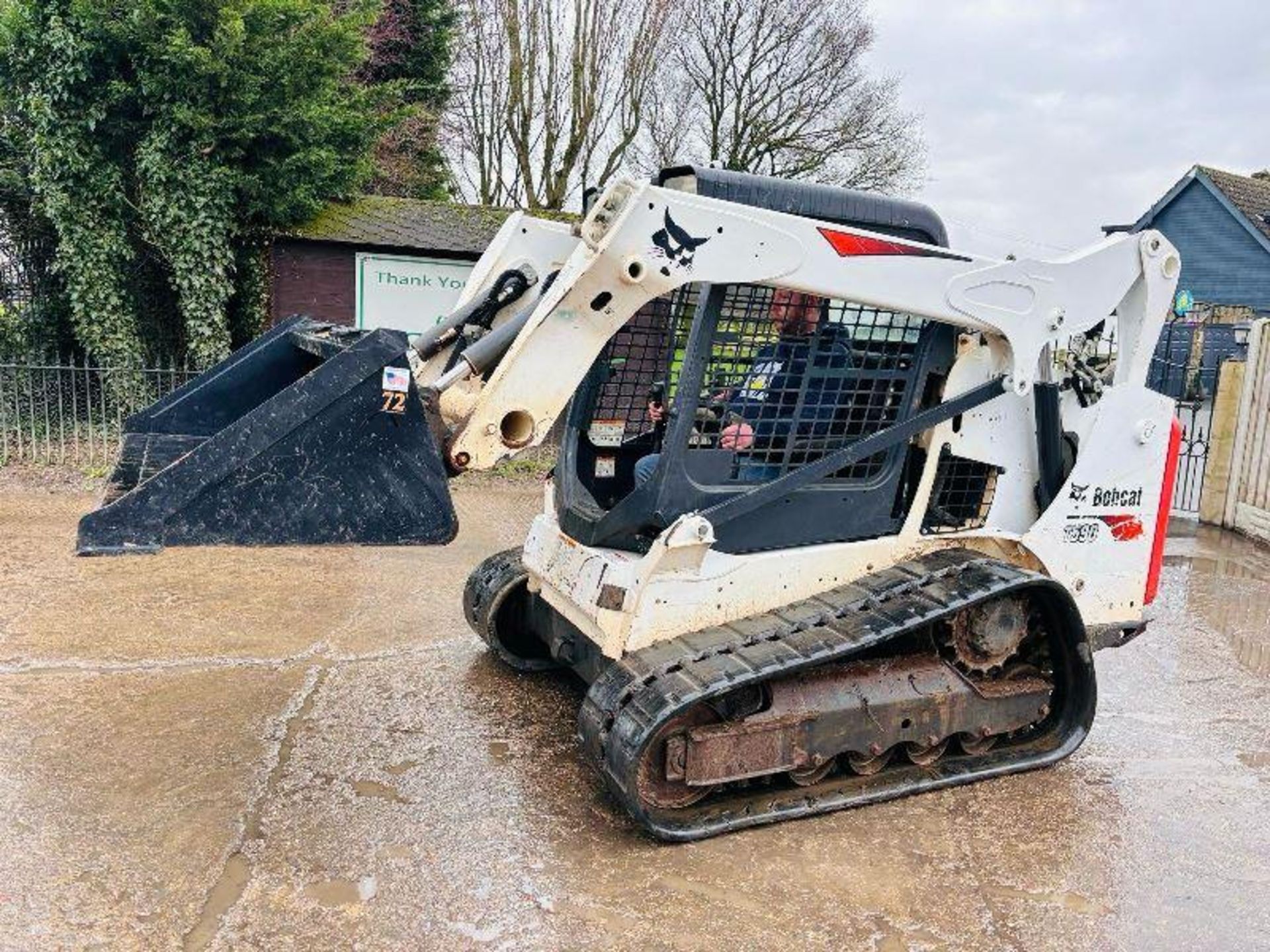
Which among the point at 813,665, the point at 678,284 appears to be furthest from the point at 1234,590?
the point at 678,284

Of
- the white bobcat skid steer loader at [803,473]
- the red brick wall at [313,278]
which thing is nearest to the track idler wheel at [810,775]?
the white bobcat skid steer loader at [803,473]

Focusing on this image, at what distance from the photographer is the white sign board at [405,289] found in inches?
460

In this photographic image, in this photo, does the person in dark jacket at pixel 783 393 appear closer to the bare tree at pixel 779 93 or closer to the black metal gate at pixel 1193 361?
the black metal gate at pixel 1193 361

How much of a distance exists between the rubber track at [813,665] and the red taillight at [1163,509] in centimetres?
60

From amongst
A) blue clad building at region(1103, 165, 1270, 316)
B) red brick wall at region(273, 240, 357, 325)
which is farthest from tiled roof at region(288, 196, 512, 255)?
blue clad building at region(1103, 165, 1270, 316)

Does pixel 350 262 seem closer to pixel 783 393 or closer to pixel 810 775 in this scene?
pixel 783 393

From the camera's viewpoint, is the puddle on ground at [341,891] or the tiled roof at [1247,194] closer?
the puddle on ground at [341,891]

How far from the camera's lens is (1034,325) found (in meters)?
3.99

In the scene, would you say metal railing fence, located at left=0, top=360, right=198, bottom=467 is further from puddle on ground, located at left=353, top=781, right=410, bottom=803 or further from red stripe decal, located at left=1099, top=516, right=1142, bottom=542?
red stripe decal, located at left=1099, top=516, right=1142, bottom=542

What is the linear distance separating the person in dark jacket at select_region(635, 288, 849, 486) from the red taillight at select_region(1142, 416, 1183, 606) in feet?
5.18

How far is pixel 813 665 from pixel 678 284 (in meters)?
1.36

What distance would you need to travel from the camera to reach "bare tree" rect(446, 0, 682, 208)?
19141 millimetres

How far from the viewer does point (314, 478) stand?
2.97 meters

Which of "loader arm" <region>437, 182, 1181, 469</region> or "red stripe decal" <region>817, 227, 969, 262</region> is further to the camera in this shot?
"red stripe decal" <region>817, 227, 969, 262</region>
